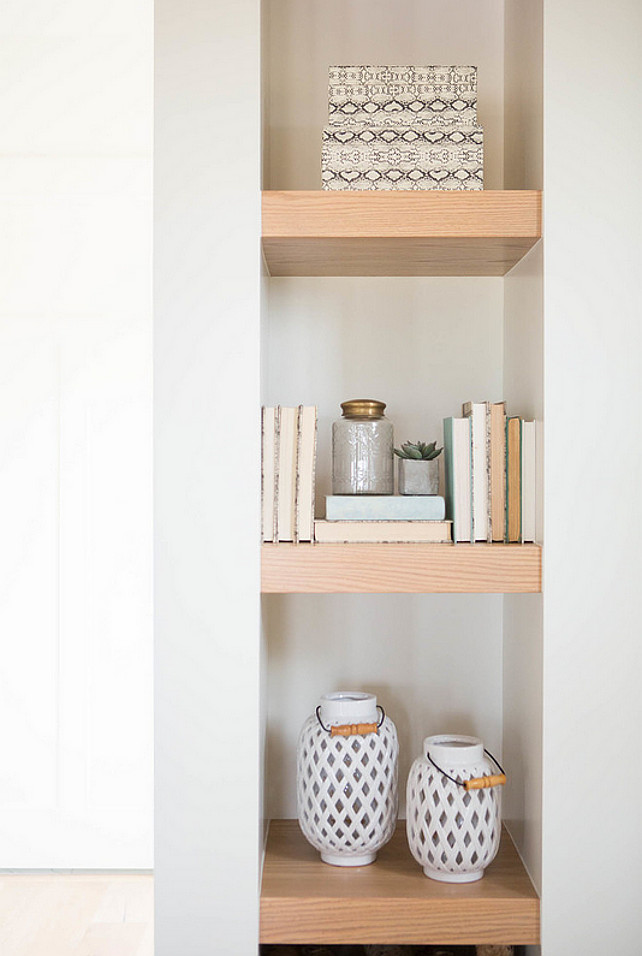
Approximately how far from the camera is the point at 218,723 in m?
1.55

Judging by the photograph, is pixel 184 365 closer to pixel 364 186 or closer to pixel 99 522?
pixel 364 186

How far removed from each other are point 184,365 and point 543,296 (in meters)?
0.59

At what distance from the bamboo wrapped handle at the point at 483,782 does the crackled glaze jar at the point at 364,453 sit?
501 millimetres

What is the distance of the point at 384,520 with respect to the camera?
163 cm

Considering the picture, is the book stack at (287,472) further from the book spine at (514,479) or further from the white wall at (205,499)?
the book spine at (514,479)

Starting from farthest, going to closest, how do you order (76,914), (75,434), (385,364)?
(75,434) < (76,914) < (385,364)

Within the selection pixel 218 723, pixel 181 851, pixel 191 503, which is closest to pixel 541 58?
pixel 191 503

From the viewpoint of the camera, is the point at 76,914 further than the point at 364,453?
Yes

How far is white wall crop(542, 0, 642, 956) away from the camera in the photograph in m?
1.55

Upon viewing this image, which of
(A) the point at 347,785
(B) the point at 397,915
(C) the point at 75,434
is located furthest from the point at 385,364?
(C) the point at 75,434

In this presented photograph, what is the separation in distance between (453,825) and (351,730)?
0.22m

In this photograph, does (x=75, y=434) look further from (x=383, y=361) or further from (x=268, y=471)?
(x=268, y=471)

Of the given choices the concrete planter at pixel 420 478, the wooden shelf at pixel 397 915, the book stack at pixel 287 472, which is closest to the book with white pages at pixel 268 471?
the book stack at pixel 287 472

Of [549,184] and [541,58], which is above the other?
[541,58]
